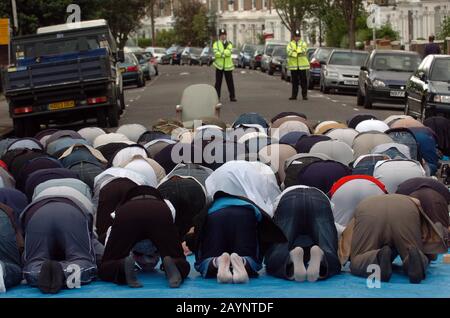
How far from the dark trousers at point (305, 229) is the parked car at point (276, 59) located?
52.9 metres

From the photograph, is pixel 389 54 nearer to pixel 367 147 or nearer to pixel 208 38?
pixel 367 147

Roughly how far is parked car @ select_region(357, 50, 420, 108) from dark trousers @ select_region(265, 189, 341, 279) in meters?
23.2

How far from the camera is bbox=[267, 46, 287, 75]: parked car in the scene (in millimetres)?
65938

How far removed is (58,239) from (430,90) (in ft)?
54.3

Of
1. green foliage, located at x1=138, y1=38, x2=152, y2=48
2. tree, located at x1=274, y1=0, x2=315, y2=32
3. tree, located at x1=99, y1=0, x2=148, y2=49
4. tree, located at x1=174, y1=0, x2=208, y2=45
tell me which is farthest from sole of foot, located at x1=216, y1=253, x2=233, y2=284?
green foliage, located at x1=138, y1=38, x2=152, y2=48

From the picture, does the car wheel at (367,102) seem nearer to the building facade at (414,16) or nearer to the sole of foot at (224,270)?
the sole of foot at (224,270)

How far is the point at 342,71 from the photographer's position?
4381 cm

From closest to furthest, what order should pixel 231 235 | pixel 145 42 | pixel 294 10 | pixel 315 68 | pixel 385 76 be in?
pixel 231 235, pixel 385 76, pixel 315 68, pixel 294 10, pixel 145 42

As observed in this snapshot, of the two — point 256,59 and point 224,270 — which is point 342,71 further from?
point 256,59

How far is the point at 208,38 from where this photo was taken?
13488 centimetres

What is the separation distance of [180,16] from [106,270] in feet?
415

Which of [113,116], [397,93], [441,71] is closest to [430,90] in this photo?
[441,71]

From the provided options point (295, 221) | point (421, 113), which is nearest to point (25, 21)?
point (421, 113)

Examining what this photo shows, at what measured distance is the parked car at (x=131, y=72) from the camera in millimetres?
54156
